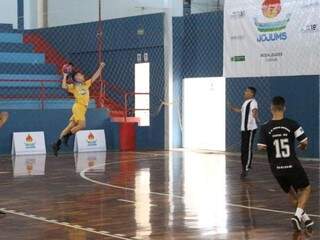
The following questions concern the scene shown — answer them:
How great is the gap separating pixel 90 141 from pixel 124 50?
14.3 feet

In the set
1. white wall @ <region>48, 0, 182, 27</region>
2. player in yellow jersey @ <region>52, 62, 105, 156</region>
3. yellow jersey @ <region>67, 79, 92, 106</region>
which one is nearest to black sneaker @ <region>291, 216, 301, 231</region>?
player in yellow jersey @ <region>52, 62, 105, 156</region>

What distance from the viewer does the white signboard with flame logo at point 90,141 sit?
2444 centimetres

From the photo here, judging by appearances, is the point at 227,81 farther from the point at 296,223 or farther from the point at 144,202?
the point at 296,223

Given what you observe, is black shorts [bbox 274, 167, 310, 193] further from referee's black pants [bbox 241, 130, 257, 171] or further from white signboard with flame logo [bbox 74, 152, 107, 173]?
white signboard with flame logo [bbox 74, 152, 107, 173]

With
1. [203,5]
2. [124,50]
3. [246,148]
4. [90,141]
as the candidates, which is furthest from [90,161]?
[203,5]

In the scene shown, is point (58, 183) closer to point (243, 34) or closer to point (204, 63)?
point (243, 34)

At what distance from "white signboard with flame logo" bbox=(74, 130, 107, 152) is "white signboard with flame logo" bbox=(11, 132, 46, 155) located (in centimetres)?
117

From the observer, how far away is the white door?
24.7 meters

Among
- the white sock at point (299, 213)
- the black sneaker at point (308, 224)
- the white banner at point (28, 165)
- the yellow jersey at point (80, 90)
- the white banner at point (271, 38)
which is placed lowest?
the white banner at point (28, 165)

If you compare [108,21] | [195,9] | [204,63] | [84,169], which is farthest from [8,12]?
[84,169]

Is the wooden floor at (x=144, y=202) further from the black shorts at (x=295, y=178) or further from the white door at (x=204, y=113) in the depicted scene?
the white door at (x=204, y=113)

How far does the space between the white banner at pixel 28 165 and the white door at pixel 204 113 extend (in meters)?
5.54

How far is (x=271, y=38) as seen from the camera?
20.8m

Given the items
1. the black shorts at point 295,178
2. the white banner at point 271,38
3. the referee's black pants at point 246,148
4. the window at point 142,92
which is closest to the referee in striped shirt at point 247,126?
the referee's black pants at point 246,148
